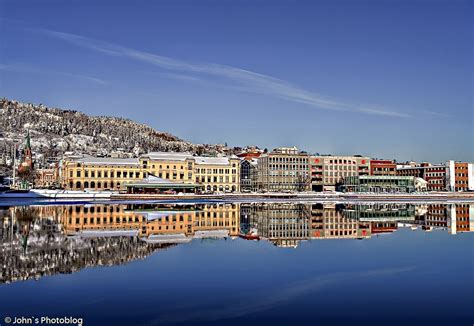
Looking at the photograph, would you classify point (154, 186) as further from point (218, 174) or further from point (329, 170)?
point (329, 170)

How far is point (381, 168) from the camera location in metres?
124

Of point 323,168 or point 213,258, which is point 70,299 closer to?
point 213,258

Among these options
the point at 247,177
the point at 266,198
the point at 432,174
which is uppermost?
the point at 432,174

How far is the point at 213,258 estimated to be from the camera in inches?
839

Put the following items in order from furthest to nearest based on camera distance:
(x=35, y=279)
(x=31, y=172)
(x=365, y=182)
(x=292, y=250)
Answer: (x=31, y=172) → (x=365, y=182) → (x=292, y=250) → (x=35, y=279)

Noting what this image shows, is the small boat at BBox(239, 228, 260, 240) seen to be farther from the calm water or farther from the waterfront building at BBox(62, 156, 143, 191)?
the waterfront building at BBox(62, 156, 143, 191)

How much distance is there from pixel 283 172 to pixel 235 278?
9868cm

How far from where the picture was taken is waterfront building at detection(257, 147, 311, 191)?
113625 mm

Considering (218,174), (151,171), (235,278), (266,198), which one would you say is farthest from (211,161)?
(235,278)

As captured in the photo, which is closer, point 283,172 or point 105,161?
point 105,161

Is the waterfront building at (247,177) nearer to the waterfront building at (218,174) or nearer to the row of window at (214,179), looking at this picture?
the waterfront building at (218,174)

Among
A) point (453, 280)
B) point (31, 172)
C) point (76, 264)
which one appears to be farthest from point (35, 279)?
point (31, 172)

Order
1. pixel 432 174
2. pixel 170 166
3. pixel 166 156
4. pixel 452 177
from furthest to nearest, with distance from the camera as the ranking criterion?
pixel 432 174
pixel 452 177
pixel 166 156
pixel 170 166

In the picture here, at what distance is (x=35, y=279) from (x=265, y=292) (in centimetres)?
710
